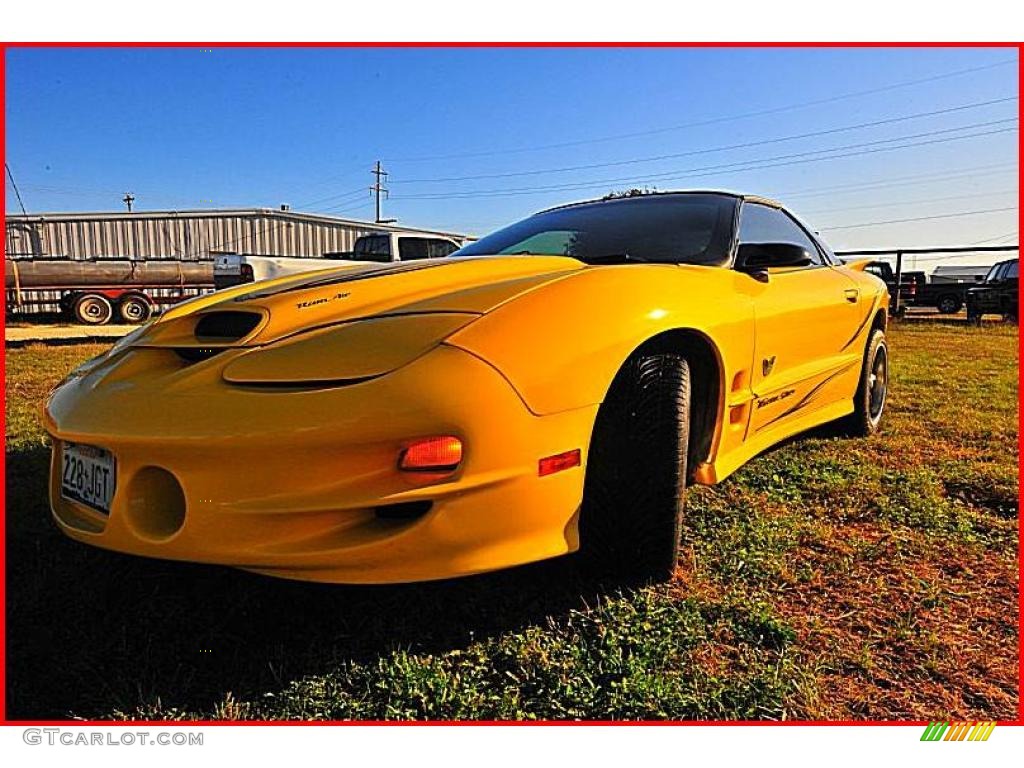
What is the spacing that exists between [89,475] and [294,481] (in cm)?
62

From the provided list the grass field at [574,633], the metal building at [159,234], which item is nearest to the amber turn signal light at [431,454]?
the grass field at [574,633]

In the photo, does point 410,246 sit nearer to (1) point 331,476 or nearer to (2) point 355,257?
(2) point 355,257

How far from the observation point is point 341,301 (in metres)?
1.93

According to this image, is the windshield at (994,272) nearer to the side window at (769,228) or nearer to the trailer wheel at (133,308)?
the side window at (769,228)

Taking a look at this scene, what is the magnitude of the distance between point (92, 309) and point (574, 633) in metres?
15.5

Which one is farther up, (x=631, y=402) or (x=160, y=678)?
(x=631, y=402)

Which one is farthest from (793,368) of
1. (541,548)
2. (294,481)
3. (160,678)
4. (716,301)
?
(160,678)

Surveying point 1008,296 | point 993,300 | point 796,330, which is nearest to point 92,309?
point 796,330

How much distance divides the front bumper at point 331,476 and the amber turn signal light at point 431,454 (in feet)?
0.06

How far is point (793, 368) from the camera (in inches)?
108

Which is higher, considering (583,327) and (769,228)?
(769,228)

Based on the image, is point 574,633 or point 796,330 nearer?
point 574,633

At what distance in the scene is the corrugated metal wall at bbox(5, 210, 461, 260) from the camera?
21797 mm
